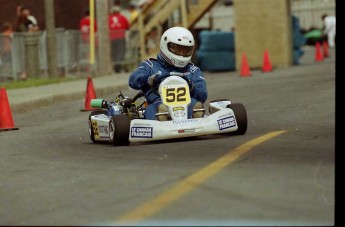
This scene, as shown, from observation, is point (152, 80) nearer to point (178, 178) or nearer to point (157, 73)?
point (157, 73)

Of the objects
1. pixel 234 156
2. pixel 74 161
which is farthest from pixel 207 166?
pixel 74 161

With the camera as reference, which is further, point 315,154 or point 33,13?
point 33,13

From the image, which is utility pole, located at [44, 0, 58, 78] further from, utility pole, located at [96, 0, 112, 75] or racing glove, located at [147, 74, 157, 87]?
racing glove, located at [147, 74, 157, 87]

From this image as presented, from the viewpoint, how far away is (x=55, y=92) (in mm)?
24156

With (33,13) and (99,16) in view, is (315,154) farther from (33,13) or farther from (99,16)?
(33,13)

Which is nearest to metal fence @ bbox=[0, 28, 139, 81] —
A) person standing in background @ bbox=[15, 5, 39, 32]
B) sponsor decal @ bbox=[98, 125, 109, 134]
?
person standing in background @ bbox=[15, 5, 39, 32]

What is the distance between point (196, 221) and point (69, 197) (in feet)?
5.93

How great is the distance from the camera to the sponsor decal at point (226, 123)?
1312 cm

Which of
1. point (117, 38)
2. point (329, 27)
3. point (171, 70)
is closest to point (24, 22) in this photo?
Result: point (117, 38)

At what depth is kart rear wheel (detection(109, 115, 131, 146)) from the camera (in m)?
12.9

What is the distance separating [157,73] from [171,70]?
0.29m

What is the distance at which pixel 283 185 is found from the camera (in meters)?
8.49

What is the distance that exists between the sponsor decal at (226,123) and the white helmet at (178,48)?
38.3 inches

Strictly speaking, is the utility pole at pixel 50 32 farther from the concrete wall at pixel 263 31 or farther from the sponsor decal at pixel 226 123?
the sponsor decal at pixel 226 123
